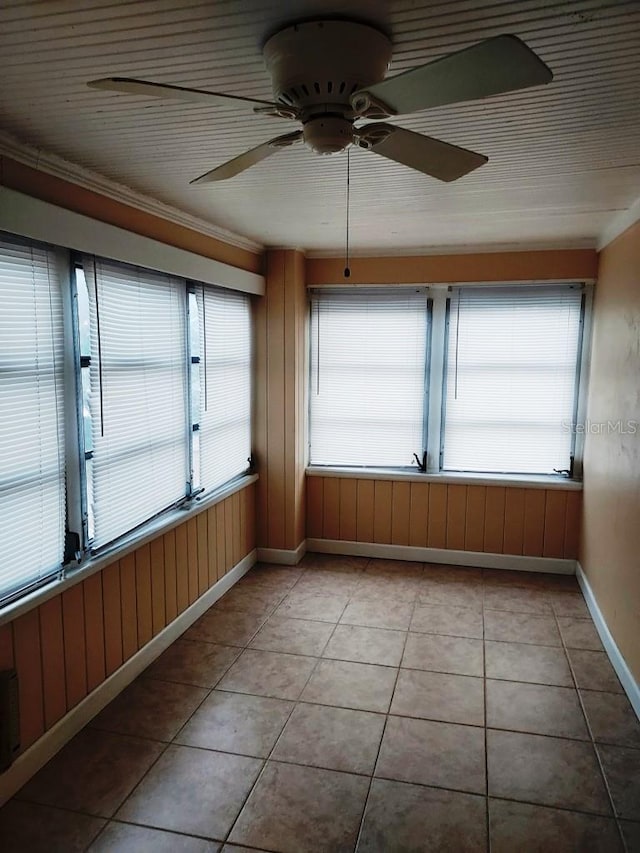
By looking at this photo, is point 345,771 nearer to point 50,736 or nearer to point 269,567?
point 50,736

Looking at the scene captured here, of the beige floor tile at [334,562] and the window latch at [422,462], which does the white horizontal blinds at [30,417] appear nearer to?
the beige floor tile at [334,562]

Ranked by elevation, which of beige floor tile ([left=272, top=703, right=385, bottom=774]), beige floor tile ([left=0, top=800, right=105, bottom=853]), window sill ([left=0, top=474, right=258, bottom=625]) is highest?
window sill ([left=0, top=474, right=258, bottom=625])

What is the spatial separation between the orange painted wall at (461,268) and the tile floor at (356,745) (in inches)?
93.2

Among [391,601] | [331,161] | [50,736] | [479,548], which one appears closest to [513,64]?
[331,161]

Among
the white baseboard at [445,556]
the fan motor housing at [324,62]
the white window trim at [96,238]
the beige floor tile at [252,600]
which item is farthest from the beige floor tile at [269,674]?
the fan motor housing at [324,62]

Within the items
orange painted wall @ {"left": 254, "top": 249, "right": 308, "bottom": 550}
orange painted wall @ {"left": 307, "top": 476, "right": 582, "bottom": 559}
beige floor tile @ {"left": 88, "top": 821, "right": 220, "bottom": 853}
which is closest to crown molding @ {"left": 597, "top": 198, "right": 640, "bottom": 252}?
Answer: orange painted wall @ {"left": 307, "top": 476, "right": 582, "bottom": 559}

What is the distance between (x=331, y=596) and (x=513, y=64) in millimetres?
3575

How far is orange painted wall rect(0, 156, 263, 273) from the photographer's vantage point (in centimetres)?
233

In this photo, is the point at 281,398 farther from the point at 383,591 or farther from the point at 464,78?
the point at 464,78

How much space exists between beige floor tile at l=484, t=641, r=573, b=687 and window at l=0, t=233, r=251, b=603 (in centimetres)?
200

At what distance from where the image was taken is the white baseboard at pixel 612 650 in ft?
9.52

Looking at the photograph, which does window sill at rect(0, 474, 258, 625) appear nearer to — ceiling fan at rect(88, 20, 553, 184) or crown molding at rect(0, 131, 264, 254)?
crown molding at rect(0, 131, 264, 254)

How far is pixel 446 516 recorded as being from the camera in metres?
4.81

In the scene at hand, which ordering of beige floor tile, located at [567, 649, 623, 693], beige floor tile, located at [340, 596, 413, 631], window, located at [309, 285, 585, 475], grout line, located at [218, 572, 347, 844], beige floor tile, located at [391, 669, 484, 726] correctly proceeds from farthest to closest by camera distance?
window, located at [309, 285, 585, 475], beige floor tile, located at [340, 596, 413, 631], beige floor tile, located at [567, 649, 623, 693], beige floor tile, located at [391, 669, 484, 726], grout line, located at [218, 572, 347, 844]
